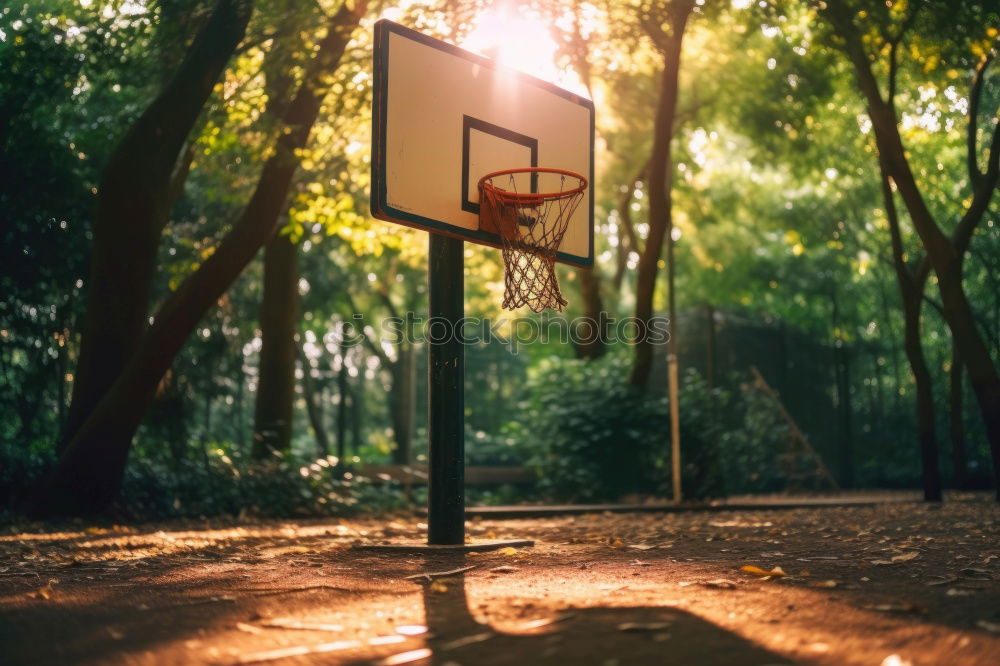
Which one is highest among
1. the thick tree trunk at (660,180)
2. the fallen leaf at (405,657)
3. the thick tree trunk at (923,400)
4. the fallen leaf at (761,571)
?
the thick tree trunk at (660,180)

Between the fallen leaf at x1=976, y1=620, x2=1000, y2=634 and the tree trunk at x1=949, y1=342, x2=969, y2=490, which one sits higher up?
the tree trunk at x1=949, y1=342, x2=969, y2=490

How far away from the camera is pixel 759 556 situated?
23.9 feet

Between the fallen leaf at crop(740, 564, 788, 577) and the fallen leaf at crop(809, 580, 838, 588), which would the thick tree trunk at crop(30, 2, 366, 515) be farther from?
the fallen leaf at crop(809, 580, 838, 588)

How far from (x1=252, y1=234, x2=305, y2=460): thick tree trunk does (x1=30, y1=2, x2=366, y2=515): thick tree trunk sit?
15.6 ft

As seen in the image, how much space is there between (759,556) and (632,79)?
15466 millimetres

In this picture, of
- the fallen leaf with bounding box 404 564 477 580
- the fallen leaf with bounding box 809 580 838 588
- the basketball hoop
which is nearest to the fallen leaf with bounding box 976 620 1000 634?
the fallen leaf with bounding box 809 580 838 588

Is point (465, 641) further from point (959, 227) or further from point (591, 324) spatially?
point (591, 324)

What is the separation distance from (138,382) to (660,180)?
313 inches

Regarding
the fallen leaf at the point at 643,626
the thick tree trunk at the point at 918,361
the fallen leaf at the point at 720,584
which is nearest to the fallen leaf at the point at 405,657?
the fallen leaf at the point at 643,626

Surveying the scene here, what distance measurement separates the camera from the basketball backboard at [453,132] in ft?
26.3

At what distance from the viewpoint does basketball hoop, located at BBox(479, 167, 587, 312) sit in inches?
347

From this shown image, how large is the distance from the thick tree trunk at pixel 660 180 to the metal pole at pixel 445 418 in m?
7.50

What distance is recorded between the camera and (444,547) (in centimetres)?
786

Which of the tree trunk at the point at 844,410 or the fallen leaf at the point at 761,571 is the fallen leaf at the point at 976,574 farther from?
the tree trunk at the point at 844,410
